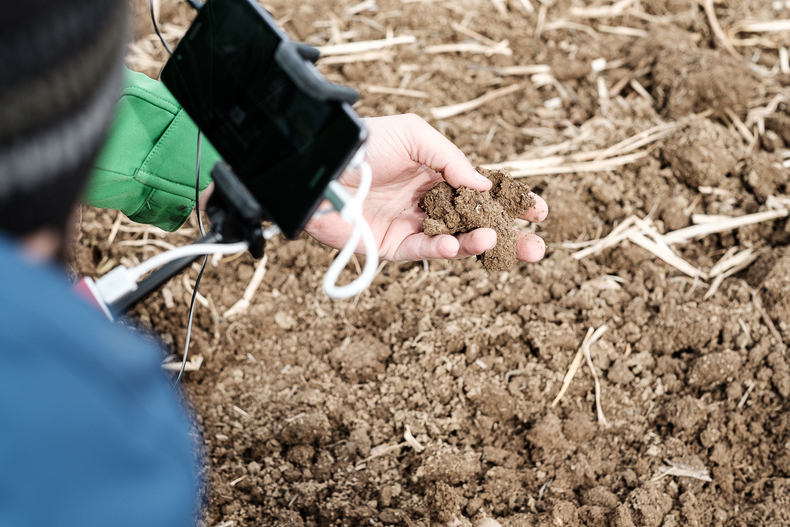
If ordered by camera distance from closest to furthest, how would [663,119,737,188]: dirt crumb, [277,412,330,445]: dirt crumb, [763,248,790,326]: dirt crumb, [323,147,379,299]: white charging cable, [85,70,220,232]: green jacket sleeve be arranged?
[323,147,379,299]: white charging cable → [85,70,220,232]: green jacket sleeve → [277,412,330,445]: dirt crumb → [763,248,790,326]: dirt crumb → [663,119,737,188]: dirt crumb

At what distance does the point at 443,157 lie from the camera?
1.86 metres

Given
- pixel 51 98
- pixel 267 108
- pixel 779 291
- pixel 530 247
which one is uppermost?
pixel 51 98

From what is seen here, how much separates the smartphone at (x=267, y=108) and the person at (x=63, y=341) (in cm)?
44

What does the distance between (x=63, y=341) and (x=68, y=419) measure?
0.30 ft

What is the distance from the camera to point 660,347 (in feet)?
7.31

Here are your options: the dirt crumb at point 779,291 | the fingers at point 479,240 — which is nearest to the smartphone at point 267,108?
the fingers at point 479,240

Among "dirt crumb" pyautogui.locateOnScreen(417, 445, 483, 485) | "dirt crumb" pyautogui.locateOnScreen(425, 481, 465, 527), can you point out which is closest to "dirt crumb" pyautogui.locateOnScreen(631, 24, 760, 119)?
"dirt crumb" pyautogui.locateOnScreen(417, 445, 483, 485)

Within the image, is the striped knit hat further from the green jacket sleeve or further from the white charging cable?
the green jacket sleeve

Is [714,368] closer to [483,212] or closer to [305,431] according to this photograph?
[483,212]

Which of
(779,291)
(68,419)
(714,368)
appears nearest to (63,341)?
(68,419)

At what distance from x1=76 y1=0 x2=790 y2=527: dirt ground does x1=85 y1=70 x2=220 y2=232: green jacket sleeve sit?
0.58 metres

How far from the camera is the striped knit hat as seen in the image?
64 centimetres

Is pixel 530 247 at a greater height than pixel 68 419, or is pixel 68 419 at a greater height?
pixel 68 419

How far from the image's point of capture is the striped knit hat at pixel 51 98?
2.09ft
